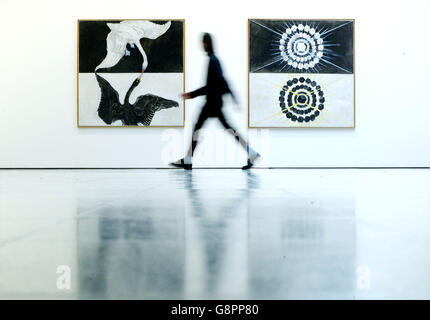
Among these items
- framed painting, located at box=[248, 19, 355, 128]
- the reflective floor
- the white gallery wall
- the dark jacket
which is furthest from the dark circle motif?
the reflective floor

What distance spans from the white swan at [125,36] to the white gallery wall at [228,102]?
11 centimetres

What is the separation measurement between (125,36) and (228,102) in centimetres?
145

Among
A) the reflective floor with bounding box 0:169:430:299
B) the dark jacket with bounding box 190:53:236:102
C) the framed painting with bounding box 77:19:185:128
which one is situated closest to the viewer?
the reflective floor with bounding box 0:169:430:299

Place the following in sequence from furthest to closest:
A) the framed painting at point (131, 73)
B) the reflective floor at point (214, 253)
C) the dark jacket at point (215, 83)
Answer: the framed painting at point (131, 73) < the dark jacket at point (215, 83) < the reflective floor at point (214, 253)

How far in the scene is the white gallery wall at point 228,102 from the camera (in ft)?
16.5

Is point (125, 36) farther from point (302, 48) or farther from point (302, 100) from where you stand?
point (302, 100)

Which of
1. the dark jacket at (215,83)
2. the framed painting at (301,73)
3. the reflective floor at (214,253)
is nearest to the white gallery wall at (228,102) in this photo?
the framed painting at (301,73)

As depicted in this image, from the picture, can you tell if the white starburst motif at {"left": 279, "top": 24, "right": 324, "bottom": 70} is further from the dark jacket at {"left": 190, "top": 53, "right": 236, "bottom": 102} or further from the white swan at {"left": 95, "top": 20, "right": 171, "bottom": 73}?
the dark jacket at {"left": 190, "top": 53, "right": 236, "bottom": 102}

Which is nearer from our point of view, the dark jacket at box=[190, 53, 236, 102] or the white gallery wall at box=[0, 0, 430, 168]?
the dark jacket at box=[190, 53, 236, 102]

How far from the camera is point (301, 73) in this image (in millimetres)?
5023

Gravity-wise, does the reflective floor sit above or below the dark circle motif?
below

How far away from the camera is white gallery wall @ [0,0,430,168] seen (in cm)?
502

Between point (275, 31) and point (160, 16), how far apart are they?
138cm

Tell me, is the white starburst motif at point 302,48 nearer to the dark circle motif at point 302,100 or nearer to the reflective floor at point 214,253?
the dark circle motif at point 302,100
